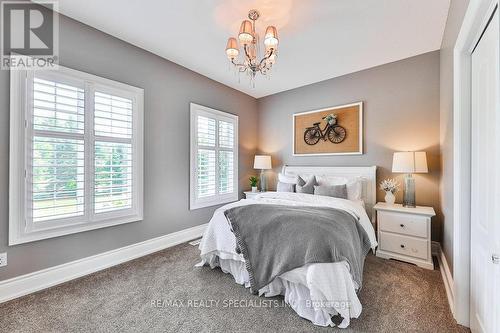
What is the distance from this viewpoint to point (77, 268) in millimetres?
2412

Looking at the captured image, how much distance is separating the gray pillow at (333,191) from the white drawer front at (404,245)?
2.32ft

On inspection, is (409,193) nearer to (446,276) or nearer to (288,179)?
(446,276)

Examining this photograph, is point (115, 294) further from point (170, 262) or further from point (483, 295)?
point (483, 295)

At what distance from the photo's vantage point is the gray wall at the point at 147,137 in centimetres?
210

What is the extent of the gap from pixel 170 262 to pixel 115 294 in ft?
2.45

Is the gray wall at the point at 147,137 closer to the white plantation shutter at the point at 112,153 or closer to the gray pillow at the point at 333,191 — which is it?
the white plantation shutter at the point at 112,153

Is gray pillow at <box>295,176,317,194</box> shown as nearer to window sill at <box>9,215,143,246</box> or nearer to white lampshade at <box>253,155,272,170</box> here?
white lampshade at <box>253,155,272,170</box>

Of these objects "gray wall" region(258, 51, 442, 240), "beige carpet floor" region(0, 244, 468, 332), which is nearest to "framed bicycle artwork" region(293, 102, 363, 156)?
"gray wall" region(258, 51, 442, 240)

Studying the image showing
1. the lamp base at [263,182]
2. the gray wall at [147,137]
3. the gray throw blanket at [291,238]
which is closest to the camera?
the gray throw blanket at [291,238]

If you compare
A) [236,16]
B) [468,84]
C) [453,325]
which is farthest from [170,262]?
[468,84]

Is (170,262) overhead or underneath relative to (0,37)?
underneath

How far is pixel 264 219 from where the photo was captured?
2.19 meters

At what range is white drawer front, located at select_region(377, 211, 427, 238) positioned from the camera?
265 cm

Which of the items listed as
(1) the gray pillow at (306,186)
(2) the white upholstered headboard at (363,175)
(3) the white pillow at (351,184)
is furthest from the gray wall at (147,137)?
(3) the white pillow at (351,184)
